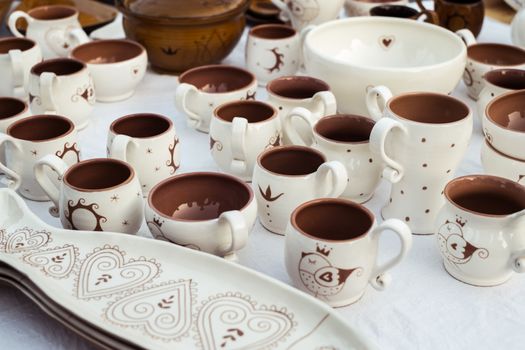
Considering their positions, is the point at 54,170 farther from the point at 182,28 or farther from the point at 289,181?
the point at 182,28

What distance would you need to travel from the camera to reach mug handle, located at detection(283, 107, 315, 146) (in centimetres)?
85

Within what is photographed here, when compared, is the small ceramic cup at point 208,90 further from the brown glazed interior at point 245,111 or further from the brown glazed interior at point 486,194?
the brown glazed interior at point 486,194

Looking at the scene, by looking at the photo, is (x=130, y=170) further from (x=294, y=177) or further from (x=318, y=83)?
(x=318, y=83)

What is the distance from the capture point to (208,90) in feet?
3.47

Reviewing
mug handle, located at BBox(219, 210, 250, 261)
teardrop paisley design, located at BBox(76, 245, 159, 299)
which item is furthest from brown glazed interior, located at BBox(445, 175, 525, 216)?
teardrop paisley design, located at BBox(76, 245, 159, 299)

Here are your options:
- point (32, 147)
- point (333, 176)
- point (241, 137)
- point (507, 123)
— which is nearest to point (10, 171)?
point (32, 147)

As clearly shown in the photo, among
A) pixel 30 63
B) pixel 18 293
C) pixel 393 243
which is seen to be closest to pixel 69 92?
pixel 30 63

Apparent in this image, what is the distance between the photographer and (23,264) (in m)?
0.68

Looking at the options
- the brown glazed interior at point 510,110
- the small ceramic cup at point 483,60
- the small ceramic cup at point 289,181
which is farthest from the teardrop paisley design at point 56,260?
the small ceramic cup at point 483,60

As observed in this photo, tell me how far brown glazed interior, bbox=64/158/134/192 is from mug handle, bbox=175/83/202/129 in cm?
23

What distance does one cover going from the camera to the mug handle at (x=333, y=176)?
73 centimetres

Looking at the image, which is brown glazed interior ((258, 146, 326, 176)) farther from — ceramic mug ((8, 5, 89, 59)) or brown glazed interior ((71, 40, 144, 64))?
ceramic mug ((8, 5, 89, 59))

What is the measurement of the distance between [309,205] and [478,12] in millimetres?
705

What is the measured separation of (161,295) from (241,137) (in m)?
0.25
